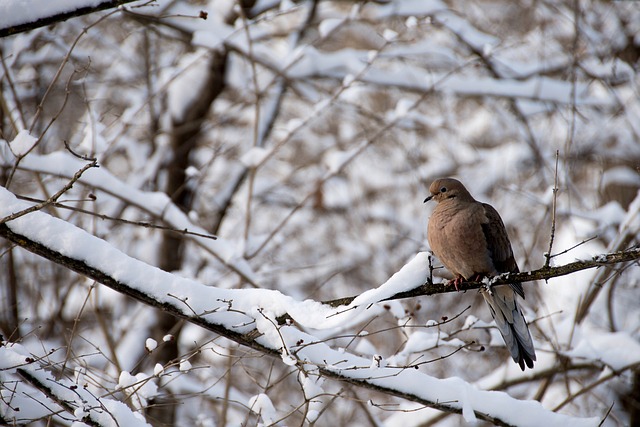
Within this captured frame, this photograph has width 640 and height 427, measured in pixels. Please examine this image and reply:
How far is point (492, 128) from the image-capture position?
9.52 metres

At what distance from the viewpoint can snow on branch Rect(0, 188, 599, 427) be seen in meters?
2.34

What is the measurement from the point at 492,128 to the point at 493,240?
6507 millimetres

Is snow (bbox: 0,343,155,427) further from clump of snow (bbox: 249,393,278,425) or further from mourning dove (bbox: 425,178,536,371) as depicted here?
mourning dove (bbox: 425,178,536,371)

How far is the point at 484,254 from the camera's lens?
11.1ft

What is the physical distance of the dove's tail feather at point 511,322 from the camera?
11.4ft

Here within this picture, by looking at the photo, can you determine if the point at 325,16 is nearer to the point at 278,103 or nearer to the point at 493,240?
the point at 278,103

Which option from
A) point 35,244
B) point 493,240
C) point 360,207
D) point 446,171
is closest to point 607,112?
point 446,171

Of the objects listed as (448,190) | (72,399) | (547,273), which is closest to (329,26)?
(448,190)

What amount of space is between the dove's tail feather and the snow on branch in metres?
0.62

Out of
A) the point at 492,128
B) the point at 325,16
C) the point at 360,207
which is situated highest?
the point at 492,128

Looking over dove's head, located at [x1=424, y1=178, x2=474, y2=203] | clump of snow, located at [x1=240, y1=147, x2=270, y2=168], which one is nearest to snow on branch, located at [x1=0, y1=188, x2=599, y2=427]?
dove's head, located at [x1=424, y1=178, x2=474, y2=203]

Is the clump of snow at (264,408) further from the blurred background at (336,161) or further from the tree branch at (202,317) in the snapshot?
the blurred background at (336,161)

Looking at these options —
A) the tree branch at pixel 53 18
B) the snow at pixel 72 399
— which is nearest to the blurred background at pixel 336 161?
the tree branch at pixel 53 18

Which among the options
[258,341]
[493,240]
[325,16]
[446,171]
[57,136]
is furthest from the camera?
[446,171]
